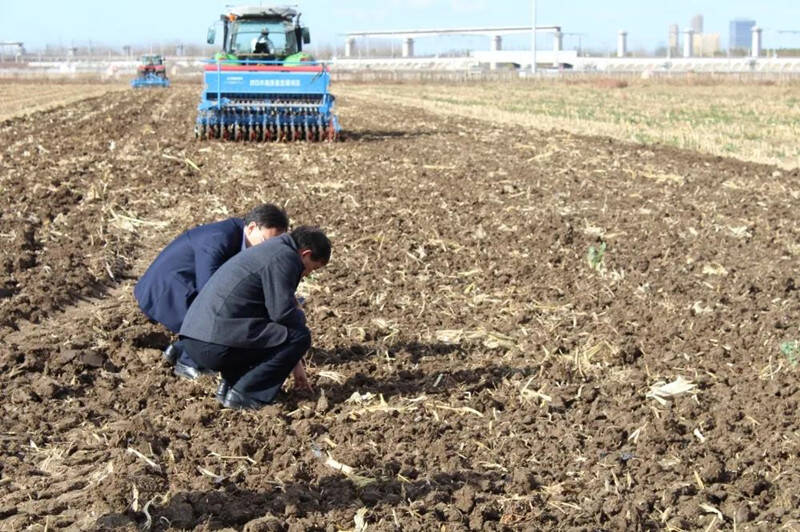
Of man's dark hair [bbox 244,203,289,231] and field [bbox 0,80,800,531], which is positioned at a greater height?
man's dark hair [bbox 244,203,289,231]

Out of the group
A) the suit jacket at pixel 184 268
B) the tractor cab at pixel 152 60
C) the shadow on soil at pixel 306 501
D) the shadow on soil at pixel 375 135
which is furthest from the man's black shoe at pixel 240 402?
the tractor cab at pixel 152 60

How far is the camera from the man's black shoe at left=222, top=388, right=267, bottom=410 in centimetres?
596

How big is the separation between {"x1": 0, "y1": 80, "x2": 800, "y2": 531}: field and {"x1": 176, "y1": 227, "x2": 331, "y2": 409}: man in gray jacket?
205mm

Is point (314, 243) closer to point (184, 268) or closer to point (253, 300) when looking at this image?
point (253, 300)

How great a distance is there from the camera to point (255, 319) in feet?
19.0

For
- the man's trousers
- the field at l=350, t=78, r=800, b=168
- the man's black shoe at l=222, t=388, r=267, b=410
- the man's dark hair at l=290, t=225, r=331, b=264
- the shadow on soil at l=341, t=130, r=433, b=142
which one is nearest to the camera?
the man's dark hair at l=290, t=225, r=331, b=264

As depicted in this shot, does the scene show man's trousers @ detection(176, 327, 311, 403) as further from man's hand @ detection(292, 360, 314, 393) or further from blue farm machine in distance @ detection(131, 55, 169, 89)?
blue farm machine in distance @ detection(131, 55, 169, 89)

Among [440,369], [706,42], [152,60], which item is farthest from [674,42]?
[440,369]

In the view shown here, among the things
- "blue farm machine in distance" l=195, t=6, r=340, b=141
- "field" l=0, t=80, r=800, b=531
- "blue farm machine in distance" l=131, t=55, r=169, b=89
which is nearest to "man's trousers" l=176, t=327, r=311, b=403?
"field" l=0, t=80, r=800, b=531

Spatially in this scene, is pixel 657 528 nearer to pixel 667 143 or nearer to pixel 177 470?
pixel 177 470

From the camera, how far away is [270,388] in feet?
19.5

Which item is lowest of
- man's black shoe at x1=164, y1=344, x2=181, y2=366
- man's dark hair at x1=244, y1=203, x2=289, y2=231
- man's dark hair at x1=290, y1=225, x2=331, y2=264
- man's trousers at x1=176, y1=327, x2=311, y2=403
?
man's black shoe at x1=164, y1=344, x2=181, y2=366

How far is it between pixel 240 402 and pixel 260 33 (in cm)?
A: 1668

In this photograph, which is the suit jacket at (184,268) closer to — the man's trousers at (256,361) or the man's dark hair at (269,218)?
the man's dark hair at (269,218)
